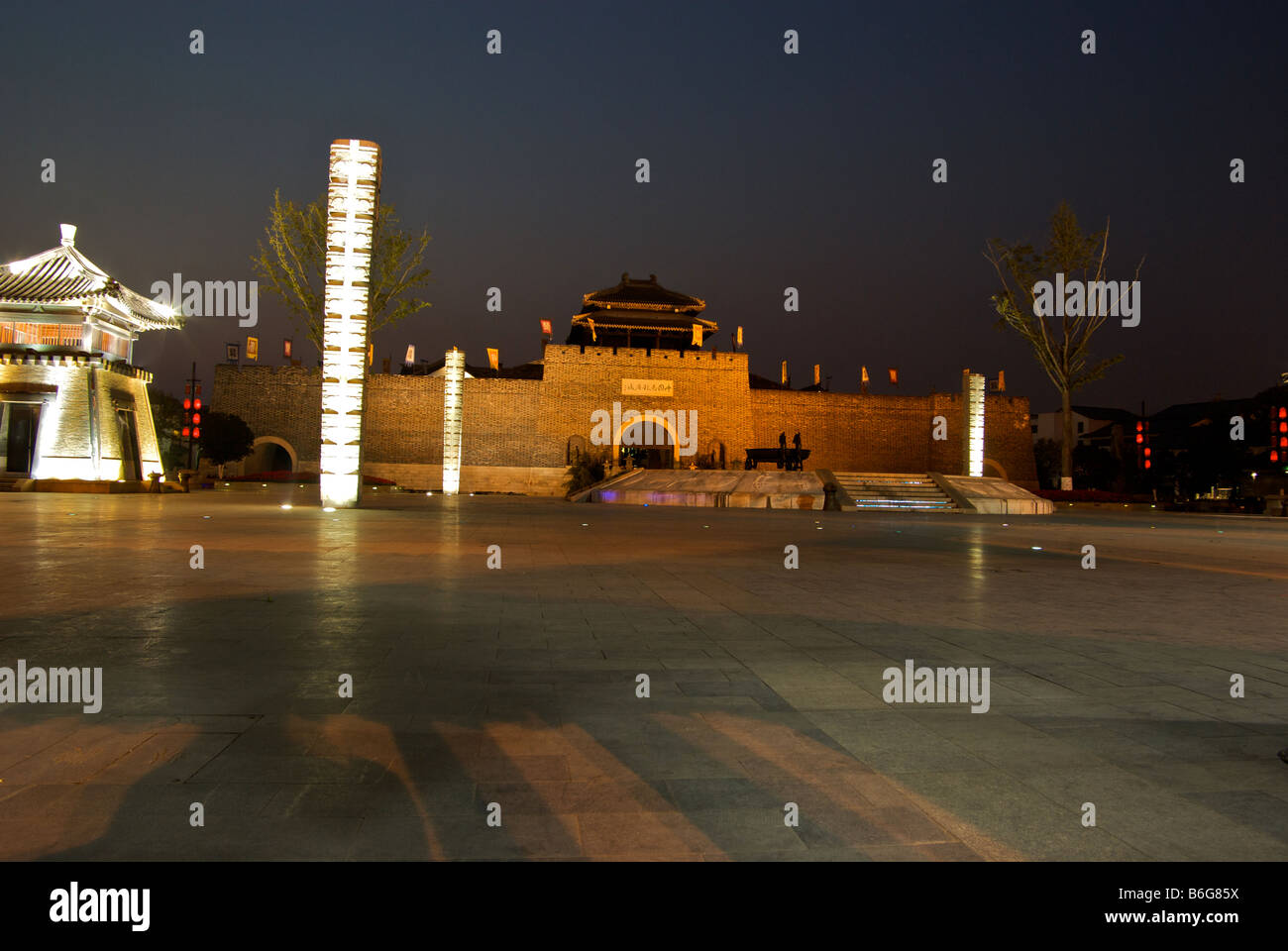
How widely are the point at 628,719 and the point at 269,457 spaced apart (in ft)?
124

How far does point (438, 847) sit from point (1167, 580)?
24.0 ft

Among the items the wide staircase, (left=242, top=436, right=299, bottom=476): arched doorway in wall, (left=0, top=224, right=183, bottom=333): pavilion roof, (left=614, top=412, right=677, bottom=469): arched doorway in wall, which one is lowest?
the wide staircase

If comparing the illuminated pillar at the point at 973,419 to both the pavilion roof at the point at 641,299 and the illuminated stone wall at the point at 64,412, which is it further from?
the illuminated stone wall at the point at 64,412

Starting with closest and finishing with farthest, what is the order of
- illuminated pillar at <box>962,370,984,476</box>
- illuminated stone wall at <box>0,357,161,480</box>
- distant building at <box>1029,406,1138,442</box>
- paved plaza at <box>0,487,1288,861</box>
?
paved plaza at <box>0,487,1288,861</box>, illuminated stone wall at <box>0,357,161,480</box>, illuminated pillar at <box>962,370,984,476</box>, distant building at <box>1029,406,1138,442</box>

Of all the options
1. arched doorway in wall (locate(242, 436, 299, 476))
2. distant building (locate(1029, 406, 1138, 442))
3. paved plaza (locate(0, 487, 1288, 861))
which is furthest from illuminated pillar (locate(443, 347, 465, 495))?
distant building (locate(1029, 406, 1138, 442))

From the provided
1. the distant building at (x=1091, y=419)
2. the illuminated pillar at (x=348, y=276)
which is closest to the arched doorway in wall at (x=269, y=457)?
the illuminated pillar at (x=348, y=276)

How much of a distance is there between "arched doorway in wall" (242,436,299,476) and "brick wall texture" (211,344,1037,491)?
26 centimetres

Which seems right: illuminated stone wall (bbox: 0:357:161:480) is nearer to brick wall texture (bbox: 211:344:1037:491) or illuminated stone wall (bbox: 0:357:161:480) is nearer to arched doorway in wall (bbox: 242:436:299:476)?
arched doorway in wall (bbox: 242:436:299:476)

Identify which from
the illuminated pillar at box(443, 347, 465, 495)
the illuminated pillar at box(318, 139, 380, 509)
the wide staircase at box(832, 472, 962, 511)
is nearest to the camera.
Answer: the illuminated pillar at box(318, 139, 380, 509)

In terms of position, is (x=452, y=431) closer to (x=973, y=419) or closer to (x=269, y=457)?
(x=269, y=457)

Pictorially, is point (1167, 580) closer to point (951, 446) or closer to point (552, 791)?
point (552, 791)

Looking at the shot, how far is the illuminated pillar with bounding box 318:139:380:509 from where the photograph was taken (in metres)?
15.0

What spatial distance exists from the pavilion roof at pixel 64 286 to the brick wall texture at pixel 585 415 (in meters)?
10.5

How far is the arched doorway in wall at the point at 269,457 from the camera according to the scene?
116 feet
